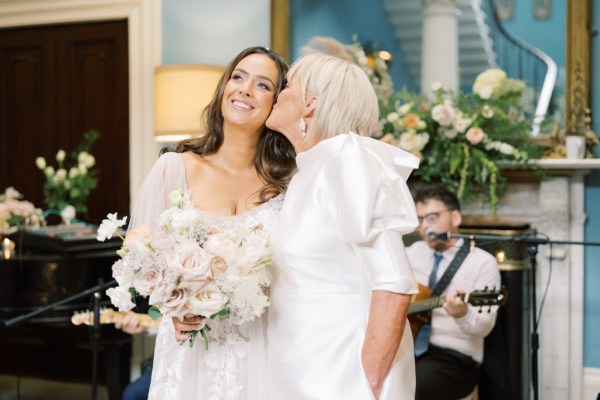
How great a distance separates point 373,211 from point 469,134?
239cm

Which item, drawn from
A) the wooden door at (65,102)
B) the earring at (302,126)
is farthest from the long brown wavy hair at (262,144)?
the wooden door at (65,102)

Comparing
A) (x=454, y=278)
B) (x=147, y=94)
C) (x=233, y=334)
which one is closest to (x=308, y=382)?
(x=233, y=334)

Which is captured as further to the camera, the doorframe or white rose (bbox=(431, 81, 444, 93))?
the doorframe

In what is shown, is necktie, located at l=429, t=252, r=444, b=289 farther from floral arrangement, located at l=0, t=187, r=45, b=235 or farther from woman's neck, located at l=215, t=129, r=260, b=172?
floral arrangement, located at l=0, t=187, r=45, b=235

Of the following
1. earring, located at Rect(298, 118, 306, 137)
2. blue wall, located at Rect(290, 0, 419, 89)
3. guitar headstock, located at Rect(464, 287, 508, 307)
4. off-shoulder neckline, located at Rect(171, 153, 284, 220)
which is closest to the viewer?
earring, located at Rect(298, 118, 306, 137)

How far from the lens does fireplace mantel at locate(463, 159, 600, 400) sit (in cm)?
437

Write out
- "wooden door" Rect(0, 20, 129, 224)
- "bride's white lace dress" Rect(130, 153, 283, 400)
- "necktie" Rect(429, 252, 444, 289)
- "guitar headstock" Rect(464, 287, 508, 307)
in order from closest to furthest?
1. "bride's white lace dress" Rect(130, 153, 283, 400)
2. "guitar headstock" Rect(464, 287, 508, 307)
3. "necktie" Rect(429, 252, 444, 289)
4. "wooden door" Rect(0, 20, 129, 224)

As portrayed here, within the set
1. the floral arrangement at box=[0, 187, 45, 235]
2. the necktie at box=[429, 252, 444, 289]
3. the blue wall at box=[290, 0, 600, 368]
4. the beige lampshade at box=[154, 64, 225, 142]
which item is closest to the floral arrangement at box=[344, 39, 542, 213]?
the blue wall at box=[290, 0, 600, 368]

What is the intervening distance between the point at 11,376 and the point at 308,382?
397cm

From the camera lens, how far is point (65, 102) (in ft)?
18.4

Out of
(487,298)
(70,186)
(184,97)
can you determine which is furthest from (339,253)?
(70,186)

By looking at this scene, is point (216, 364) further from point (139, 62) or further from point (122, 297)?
point (139, 62)

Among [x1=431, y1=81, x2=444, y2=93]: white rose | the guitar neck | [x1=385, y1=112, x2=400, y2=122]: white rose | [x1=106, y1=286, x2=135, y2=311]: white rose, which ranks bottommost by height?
the guitar neck

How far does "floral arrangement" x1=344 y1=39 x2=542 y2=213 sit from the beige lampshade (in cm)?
100
